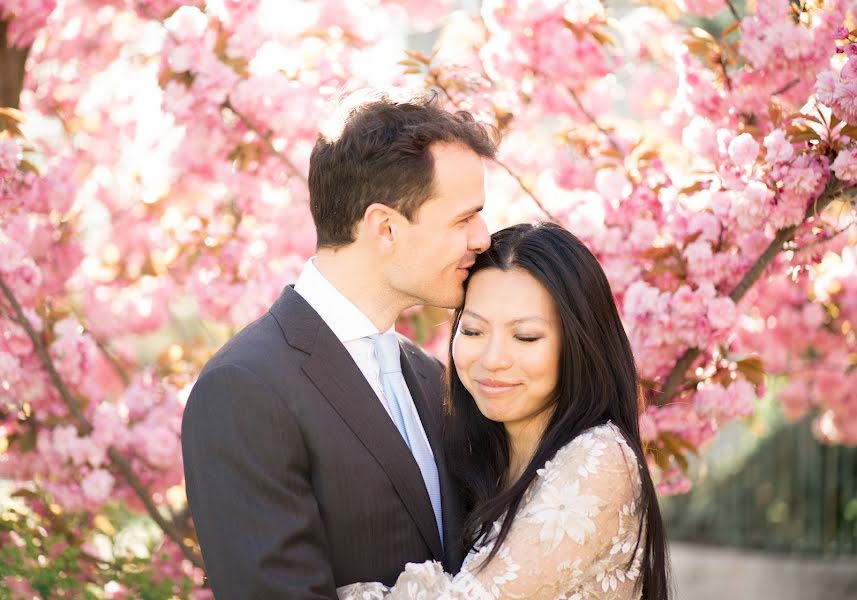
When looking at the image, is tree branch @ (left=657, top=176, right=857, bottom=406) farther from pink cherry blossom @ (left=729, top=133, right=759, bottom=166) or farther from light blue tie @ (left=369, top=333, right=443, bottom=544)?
light blue tie @ (left=369, top=333, right=443, bottom=544)

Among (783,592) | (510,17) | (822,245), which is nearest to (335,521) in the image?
(822,245)

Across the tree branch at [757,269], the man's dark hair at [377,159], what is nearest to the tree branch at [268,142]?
the man's dark hair at [377,159]

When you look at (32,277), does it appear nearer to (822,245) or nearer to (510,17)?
(510,17)

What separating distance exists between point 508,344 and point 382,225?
42 centimetres

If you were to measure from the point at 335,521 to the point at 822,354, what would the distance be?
10.1 ft

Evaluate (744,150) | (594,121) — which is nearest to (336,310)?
(744,150)

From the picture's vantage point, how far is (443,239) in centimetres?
264

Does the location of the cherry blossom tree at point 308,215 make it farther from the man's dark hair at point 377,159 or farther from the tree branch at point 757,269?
the man's dark hair at point 377,159

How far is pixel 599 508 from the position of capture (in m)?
2.34

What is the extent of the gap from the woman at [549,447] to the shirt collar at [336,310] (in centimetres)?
24

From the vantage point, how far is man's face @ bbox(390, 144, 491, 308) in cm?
264

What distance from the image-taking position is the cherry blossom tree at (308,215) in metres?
3.21

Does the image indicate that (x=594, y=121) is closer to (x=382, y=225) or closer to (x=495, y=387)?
(x=382, y=225)

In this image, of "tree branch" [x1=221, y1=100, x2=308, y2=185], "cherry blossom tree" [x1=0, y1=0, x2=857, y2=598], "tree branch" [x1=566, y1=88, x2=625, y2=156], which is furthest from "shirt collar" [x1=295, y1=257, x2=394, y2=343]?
"tree branch" [x1=566, y1=88, x2=625, y2=156]
